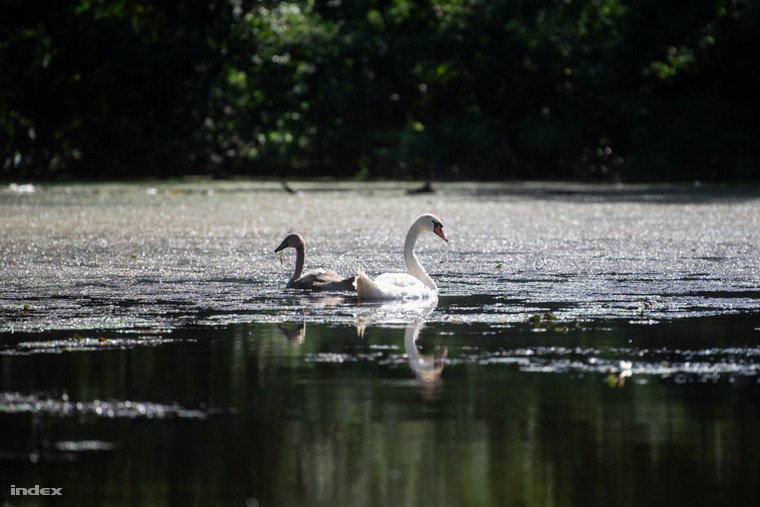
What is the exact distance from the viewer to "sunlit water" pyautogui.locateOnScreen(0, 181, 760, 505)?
12.2ft

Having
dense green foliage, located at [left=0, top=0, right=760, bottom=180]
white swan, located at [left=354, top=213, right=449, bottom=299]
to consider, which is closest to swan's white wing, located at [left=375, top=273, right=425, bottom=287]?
white swan, located at [left=354, top=213, right=449, bottom=299]

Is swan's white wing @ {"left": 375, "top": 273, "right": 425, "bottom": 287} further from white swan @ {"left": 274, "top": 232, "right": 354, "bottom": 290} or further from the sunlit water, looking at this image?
white swan @ {"left": 274, "top": 232, "right": 354, "bottom": 290}

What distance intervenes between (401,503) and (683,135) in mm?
28926

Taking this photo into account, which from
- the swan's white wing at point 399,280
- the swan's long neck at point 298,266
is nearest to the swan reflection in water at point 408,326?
the swan's white wing at point 399,280

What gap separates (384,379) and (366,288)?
2819mm

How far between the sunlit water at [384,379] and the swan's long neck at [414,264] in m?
0.39

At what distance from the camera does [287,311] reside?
776 cm

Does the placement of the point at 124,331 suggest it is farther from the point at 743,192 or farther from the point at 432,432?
the point at 743,192

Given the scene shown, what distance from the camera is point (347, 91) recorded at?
36562mm

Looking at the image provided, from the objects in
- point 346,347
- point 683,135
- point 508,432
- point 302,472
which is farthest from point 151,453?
point 683,135

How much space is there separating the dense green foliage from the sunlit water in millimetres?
21948

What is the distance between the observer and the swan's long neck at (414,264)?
8.71m

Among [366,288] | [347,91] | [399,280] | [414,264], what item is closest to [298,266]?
[414,264]

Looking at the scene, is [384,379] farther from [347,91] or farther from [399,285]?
[347,91]
